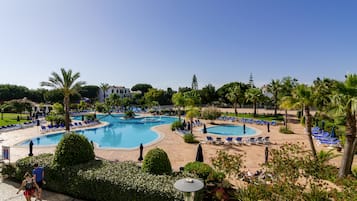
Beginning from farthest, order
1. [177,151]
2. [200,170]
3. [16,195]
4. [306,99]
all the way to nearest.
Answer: [177,151] → [306,99] → [16,195] → [200,170]

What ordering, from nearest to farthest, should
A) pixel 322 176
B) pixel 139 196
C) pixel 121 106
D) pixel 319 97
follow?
pixel 322 176, pixel 139 196, pixel 319 97, pixel 121 106

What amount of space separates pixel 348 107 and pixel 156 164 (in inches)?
371

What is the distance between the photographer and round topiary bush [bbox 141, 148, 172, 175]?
9.75 m

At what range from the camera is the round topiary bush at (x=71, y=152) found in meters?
10.7

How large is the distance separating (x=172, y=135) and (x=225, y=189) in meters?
16.9

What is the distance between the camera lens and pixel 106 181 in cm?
916

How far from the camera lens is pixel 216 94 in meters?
73.4

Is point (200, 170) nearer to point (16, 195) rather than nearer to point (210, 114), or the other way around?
point (16, 195)

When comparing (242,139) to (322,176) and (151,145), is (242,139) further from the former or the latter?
(322,176)

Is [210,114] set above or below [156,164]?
above

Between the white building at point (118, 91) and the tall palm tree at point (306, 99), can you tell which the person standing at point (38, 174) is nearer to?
the tall palm tree at point (306, 99)

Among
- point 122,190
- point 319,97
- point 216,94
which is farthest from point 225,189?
point 216,94

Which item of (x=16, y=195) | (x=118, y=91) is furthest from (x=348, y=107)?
(x=118, y=91)

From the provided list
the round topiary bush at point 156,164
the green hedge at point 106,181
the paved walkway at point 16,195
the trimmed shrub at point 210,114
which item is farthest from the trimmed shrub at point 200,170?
the trimmed shrub at point 210,114
